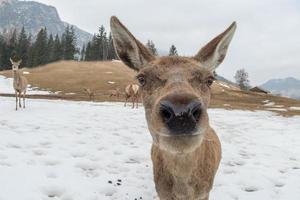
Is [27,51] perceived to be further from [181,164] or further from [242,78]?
[181,164]

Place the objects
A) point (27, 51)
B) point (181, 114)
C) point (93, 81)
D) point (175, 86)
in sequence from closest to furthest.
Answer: point (181, 114) → point (175, 86) → point (93, 81) → point (27, 51)

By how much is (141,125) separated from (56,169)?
7.99 meters

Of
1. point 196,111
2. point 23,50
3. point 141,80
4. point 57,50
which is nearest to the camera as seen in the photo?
point 196,111

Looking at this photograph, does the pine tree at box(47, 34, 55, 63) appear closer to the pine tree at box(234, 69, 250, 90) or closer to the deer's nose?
the pine tree at box(234, 69, 250, 90)

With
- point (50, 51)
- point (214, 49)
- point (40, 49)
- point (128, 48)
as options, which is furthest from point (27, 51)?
point (214, 49)

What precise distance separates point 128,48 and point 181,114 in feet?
7.14

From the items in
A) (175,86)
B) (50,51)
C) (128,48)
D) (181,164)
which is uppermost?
(50,51)

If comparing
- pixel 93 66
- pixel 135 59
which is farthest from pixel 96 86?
pixel 135 59

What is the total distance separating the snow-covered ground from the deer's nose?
12.6 feet

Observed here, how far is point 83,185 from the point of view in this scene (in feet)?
25.8

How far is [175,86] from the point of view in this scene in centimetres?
446

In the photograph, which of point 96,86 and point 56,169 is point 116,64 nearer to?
point 96,86

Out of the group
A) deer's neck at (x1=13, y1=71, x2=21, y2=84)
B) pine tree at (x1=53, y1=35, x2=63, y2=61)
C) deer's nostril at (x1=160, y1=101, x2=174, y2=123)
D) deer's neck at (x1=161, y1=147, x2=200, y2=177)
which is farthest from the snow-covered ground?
pine tree at (x1=53, y1=35, x2=63, y2=61)

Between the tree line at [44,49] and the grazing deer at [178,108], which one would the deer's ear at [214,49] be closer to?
the grazing deer at [178,108]
